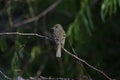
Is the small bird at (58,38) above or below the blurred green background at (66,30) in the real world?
above

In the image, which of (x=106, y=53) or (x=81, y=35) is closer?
(x=81, y=35)

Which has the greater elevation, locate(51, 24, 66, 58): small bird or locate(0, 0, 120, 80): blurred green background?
locate(51, 24, 66, 58): small bird

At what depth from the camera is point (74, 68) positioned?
4.96 meters

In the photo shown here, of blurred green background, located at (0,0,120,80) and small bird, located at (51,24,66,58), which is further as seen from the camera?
blurred green background, located at (0,0,120,80)

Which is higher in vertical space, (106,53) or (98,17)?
(98,17)

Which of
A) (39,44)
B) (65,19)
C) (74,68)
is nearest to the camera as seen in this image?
(74,68)

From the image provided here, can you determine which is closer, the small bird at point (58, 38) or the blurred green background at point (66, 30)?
the small bird at point (58, 38)

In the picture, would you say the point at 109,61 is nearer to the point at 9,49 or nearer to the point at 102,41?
the point at 102,41

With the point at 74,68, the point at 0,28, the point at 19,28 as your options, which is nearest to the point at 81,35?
the point at 74,68

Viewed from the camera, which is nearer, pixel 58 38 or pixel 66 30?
pixel 58 38

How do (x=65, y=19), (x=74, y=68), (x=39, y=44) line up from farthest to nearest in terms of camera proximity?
(x=65, y=19), (x=39, y=44), (x=74, y=68)

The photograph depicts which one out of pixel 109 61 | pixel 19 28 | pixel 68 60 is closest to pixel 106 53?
pixel 109 61

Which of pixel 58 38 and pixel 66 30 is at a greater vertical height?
pixel 58 38

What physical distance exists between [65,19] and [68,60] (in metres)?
0.66
